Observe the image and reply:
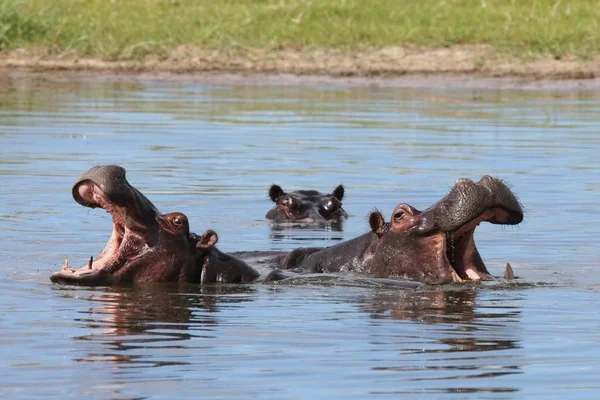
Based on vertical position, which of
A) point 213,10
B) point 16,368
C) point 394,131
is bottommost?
point 16,368

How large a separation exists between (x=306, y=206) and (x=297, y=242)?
46.3 inches

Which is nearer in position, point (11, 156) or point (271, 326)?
point (271, 326)

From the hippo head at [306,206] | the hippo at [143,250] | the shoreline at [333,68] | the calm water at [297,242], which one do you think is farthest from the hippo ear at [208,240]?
the shoreline at [333,68]

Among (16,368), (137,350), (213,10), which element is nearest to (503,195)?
(137,350)

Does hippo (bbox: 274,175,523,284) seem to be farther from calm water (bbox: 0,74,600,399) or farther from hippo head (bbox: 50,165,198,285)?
hippo head (bbox: 50,165,198,285)

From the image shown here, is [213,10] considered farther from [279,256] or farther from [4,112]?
[279,256]

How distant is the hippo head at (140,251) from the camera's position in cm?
827

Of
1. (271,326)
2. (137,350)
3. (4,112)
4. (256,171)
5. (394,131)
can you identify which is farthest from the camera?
(4,112)

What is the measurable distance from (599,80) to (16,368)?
1943 centimetres

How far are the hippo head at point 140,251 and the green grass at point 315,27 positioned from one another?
56.6 feet

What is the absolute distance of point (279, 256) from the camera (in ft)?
32.0

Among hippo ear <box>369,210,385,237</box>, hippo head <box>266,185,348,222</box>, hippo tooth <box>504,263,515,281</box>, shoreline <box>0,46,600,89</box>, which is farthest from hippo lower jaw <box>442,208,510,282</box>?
shoreline <box>0,46,600,89</box>

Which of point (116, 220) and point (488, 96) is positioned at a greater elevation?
point (488, 96)

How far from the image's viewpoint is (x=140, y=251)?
27.6ft
